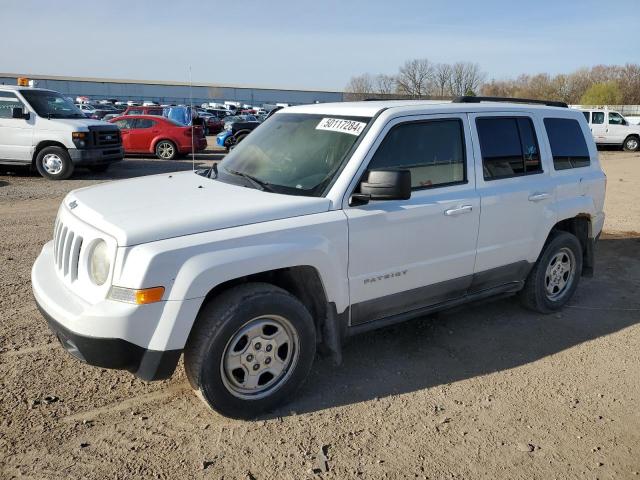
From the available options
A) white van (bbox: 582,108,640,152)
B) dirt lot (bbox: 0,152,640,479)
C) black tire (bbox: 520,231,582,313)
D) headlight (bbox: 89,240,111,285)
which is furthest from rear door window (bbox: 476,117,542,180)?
white van (bbox: 582,108,640,152)

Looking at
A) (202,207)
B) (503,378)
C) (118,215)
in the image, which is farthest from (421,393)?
(118,215)

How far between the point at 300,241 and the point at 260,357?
0.74 meters

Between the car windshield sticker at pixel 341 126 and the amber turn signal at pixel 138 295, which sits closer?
the amber turn signal at pixel 138 295

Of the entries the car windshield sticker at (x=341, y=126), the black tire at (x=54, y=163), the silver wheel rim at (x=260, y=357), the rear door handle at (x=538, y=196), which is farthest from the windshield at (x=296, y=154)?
the black tire at (x=54, y=163)

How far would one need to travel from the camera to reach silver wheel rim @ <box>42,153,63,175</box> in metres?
12.8

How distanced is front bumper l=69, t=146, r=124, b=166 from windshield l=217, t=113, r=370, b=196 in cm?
954

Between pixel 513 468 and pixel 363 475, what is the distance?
0.83 metres

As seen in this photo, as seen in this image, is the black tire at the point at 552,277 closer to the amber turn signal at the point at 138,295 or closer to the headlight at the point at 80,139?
the amber turn signal at the point at 138,295

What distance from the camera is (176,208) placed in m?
3.33

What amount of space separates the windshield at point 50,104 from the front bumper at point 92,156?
110 centimetres

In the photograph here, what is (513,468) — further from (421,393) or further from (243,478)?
(243,478)

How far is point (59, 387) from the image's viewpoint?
3.67 metres

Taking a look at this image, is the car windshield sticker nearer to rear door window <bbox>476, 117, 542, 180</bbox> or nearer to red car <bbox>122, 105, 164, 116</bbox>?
rear door window <bbox>476, 117, 542, 180</bbox>

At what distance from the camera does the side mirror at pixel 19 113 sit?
40.4 feet
